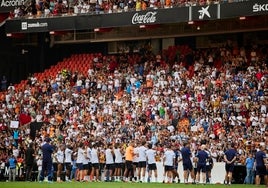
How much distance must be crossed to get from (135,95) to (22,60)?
1139cm

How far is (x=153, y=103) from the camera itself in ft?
146

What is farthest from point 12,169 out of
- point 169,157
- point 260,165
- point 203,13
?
point 260,165

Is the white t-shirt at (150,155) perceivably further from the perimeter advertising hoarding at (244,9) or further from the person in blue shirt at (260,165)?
the perimeter advertising hoarding at (244,9)

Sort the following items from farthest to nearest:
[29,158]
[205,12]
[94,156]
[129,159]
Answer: [205,12]
[94,156]
[29,158]
[129,159]

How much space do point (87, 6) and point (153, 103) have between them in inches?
331

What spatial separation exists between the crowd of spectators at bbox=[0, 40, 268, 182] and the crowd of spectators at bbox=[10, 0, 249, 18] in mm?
3378

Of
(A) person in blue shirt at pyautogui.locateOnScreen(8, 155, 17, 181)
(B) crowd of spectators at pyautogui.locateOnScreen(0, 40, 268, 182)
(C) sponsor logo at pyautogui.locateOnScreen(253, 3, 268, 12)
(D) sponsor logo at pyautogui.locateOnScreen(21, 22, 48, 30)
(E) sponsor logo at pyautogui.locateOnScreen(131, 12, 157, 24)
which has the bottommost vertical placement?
(A) person in blue shirt at pyautogui.locateOnScreen(8, 155, 17, 181)

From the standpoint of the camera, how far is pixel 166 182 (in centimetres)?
3681

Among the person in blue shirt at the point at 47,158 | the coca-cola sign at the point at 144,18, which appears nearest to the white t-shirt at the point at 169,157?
the person in blue shirt at the point at 47,158

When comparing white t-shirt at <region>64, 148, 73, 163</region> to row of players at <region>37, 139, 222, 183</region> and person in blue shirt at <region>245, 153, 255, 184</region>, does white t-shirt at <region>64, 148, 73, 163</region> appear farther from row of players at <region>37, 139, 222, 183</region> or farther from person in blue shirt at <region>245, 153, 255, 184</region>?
person in blue shirt at <region>245, 153, 255, 184</region>

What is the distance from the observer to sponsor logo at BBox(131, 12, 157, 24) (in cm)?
4662

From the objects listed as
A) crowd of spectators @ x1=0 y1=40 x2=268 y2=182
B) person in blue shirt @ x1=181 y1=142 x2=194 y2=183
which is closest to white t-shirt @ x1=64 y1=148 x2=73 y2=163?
crowd of spectators @ x1=0 y1=40 x2=268 y2=182

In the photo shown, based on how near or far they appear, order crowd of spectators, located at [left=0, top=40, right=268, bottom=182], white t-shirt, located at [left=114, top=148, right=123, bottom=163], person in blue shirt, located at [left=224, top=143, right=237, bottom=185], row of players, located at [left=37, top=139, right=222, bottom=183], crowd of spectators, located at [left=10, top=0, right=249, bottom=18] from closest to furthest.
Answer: person in blue shirt, located at [left=224, top=143, right=237, bottom=185] → row of players, located at [left=37, top=139, right=222, bottom=183] → white t-shirt, located at [left=114, top=148, right=123, bottom=163] → crowd of spectators, located at [left=0, top=40, right=268, bottom=182] → crowd of spectators, located at [left=10, top=0, right=249, bottom=18]

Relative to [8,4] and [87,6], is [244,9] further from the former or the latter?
[8,4]
